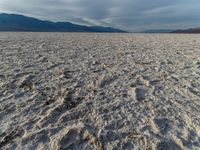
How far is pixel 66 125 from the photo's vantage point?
4.21 m

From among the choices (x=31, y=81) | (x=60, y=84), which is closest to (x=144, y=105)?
(x=60, y=84)

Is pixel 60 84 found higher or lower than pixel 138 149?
lower

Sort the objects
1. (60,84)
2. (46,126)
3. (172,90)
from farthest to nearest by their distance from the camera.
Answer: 1. (60,84)
2. (172,90)
3. (46,126)

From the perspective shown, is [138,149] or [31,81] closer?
[138,149]

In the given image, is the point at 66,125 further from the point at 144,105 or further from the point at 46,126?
the point at 144,105

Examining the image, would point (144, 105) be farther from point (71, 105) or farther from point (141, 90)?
point (71, 105)

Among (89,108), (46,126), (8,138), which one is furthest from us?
(89,108)

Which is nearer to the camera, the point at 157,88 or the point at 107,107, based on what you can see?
the point at 107,107

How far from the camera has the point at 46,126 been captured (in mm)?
4141

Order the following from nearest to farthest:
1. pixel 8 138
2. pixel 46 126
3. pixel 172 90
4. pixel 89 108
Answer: pixel 8 138 → pixel 46 126 → pixel 89 108 → pixel 172 90

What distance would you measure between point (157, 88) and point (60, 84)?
295cm

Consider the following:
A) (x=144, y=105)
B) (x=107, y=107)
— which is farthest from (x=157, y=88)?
(x=107, y=107)

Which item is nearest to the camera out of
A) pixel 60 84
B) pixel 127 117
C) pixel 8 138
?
pixel 8 138

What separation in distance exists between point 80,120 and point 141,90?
2.40 metres
